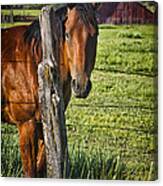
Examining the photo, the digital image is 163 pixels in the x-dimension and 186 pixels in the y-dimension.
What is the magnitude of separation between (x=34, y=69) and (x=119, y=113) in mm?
343

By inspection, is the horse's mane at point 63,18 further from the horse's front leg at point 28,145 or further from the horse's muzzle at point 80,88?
the horse's front leg at point 28,145

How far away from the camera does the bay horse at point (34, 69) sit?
2074 mm

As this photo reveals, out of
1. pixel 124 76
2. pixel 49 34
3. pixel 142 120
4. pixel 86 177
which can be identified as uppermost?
pixel 49 34

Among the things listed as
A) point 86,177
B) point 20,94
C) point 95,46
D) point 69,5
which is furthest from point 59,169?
point 69,5

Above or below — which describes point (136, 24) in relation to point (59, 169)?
above

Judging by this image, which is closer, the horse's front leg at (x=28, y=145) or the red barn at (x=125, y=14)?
the red barn at (x=125, y=14)

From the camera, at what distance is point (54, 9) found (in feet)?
6.88

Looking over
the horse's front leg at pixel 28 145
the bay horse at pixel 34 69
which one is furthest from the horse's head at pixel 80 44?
the horse's front leg at pixel 28 145

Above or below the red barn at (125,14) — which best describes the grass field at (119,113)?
below

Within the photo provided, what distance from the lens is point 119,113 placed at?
2.05 meters

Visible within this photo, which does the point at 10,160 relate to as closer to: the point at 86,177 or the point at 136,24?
the point at 86,177

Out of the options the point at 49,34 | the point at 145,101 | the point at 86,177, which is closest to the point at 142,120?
the point at 145,101

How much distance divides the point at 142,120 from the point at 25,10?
0.57m

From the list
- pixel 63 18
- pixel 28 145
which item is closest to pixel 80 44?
pixel 63 18
